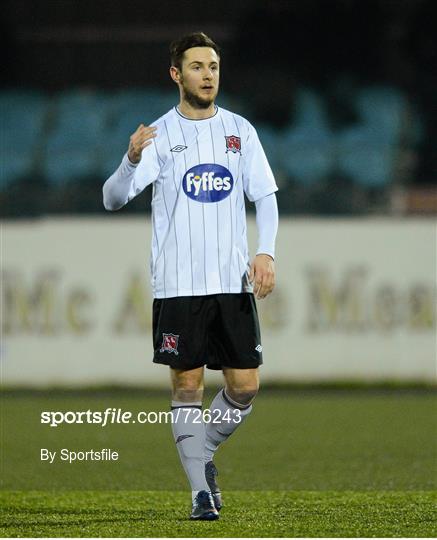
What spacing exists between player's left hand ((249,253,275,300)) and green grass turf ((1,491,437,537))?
0.90m

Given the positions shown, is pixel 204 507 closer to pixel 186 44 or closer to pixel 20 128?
pixel 186 44

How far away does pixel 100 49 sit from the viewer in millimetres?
18953

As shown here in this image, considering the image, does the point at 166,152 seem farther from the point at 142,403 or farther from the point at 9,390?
the point at 9,390

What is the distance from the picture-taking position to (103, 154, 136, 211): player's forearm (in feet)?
16.4

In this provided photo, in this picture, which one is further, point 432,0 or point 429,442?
point 432,0

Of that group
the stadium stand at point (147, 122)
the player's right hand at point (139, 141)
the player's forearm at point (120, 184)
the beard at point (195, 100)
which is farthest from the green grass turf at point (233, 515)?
the stadium stand at point (147, 122)

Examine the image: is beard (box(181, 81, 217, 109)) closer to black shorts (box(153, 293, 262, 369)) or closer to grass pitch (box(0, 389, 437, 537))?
black shorts (box(153, 293, 262, 369))

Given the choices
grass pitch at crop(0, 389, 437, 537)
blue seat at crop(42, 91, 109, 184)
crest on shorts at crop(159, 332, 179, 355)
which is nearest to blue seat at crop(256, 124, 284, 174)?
blue seat at crop(42, 91, 109, 184)

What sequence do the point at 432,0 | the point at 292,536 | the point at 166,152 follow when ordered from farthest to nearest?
the point at 432,0
the point at 166,152
the point at 292,536

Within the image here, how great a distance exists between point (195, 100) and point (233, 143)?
226 mm

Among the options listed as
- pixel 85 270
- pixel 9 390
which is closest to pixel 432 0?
pixel 85 270

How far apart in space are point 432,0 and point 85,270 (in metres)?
7.21

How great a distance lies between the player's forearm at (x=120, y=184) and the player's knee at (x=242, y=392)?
0.89 meters

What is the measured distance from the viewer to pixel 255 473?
24.3ft
